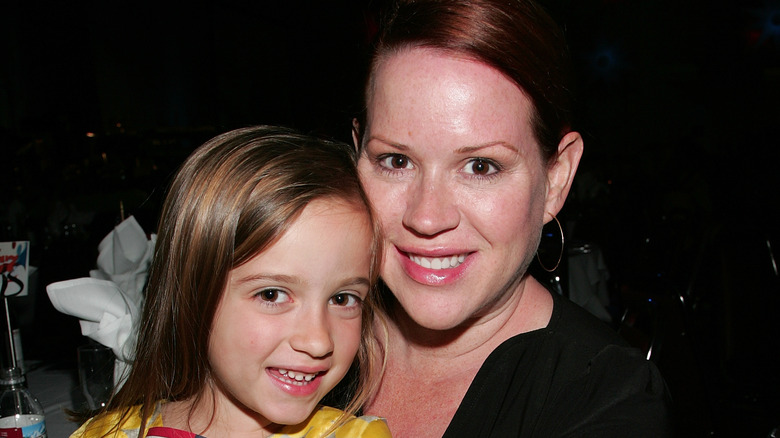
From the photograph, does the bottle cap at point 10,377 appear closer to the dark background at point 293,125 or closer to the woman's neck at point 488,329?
the woman's neck at point 488,329

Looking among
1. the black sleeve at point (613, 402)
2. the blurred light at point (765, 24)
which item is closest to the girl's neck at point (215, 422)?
the black sleeve at point (613, 402)

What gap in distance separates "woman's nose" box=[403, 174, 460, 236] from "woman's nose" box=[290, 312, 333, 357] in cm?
28

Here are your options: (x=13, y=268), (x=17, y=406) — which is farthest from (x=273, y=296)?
(x=13, y=268)

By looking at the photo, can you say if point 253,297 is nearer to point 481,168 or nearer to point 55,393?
point 481,168

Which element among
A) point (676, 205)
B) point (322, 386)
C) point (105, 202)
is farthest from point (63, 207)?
point (676, 205)

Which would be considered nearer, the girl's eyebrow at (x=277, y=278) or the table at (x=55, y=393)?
the girl's eyebrow at (x=277, y=278)

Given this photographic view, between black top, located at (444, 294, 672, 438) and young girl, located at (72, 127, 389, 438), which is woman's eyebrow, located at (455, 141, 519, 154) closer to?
young girl, located at (72, 127, 389, 438)

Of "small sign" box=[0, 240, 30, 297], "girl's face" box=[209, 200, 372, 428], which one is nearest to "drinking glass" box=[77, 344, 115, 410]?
"small sign" box=[0, 240, 30, 297]

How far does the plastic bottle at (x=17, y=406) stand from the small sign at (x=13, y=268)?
0.46 metres

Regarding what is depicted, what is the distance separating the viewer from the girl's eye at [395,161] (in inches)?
50.8

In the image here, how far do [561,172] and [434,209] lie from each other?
1.30 feet

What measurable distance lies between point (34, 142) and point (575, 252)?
19.6ft

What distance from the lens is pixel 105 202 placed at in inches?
255

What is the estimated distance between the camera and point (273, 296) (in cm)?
123
